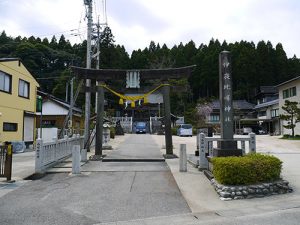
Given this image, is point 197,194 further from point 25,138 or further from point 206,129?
point 25,138

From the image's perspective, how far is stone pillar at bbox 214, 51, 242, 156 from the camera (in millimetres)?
10055

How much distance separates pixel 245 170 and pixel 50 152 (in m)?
8.35

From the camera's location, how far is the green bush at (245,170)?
26.7ft

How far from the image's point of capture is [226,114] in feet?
34.0

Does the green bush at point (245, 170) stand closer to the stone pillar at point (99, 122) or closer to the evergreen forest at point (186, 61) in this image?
the stone pillar at point (99, 122)

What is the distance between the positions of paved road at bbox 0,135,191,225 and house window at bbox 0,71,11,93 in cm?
1138

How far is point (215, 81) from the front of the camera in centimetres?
7319

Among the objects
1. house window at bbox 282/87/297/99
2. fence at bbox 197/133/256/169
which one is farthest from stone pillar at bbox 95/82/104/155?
house window at bbox 282/87/297/99

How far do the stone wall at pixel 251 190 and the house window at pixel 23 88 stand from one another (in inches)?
752

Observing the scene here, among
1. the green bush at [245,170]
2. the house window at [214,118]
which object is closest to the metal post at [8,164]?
the green bush at [245,170]

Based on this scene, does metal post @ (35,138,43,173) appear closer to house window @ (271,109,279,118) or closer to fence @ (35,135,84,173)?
fence @ (35,135,84,173)

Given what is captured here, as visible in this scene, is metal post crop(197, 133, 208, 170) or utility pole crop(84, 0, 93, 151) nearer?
metal post crop(197, 133, 208, 170)

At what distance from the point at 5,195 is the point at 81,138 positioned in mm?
13079

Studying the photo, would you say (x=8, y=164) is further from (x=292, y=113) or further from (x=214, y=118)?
(x=214, y=118)
